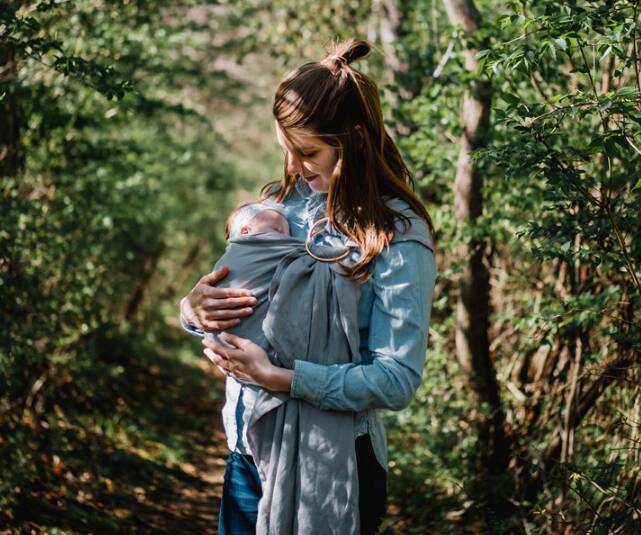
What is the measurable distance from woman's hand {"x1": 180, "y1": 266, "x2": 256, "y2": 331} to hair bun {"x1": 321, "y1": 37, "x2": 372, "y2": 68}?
0.60 metres

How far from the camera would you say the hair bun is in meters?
2.08

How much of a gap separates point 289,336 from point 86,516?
8.75 feet

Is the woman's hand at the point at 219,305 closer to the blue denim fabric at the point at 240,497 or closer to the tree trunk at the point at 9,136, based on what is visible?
the blue denim fabric at the point at 240,497

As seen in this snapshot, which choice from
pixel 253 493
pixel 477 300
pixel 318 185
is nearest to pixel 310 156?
pixel 318 185

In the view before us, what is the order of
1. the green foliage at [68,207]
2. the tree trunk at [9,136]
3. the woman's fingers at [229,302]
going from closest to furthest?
the woman's fingers at [229,302] → the green foliage at [68,207] → the tree trunk at [9,136]

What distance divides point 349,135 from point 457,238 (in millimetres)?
1748

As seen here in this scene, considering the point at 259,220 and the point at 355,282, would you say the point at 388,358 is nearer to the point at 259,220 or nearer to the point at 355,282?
the point at 355,282

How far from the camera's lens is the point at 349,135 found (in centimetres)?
203

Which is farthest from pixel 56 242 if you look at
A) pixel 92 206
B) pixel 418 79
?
pixel 418 79

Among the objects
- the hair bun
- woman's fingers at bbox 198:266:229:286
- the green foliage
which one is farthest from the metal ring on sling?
the green foliage

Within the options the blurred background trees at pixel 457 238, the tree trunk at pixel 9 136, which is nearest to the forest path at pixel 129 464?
the blurred background trees at pixel 457 238

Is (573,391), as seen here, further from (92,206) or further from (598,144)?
(92,206)

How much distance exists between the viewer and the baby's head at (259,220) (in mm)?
2195

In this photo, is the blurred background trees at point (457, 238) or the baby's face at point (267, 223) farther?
the blurred background trees at point (457, 238)
